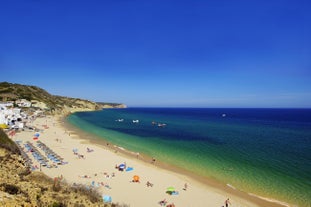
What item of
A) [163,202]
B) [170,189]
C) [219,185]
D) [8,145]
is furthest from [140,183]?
[8,145]

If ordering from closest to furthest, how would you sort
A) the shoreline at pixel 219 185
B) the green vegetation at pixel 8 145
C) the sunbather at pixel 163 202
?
the green vegetation at pixel 8 145 < the sunbather at pixel 163 202 < the shoreline at pixel 219 185

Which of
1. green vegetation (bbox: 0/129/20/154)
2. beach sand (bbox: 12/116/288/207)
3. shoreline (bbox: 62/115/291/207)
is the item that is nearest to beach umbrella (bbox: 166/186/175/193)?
beach sand (bbox: 12/116/288/207)

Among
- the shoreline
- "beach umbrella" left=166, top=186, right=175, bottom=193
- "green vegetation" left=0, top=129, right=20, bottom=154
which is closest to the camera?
"green vegetation" left=0, top=129, right=20, bottom=154

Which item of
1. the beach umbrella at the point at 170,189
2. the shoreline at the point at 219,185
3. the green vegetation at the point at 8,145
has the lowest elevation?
the shoreline at the point at 219,185

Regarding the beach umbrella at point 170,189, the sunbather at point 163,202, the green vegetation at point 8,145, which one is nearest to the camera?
the green vegetation at point 8,145

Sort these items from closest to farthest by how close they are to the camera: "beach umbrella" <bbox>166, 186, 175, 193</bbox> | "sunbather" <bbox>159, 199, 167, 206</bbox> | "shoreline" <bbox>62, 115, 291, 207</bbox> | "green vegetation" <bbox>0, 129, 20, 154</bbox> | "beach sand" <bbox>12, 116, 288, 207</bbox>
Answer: "green vegetation" <bbox>0, 129, 20, 154</bbox> → "sunbather" <bbox>159, 199, 167, 206</bbox> → "beach sand" <bbox>12, 116, 288, 207</bbox> → "shoreline" <bbox>62, 115, 291, 207</bbox> → "beach umbrella" <bbox>166, 186, 175, 193</bbox>

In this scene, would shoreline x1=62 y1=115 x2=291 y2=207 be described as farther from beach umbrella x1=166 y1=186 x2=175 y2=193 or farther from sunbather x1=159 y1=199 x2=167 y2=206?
sunbather x1=159 y1=199 x2=167 y2=206

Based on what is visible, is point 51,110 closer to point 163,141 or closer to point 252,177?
point 163,141

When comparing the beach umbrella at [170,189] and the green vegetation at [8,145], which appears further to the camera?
the beach umbrella at [170,189]

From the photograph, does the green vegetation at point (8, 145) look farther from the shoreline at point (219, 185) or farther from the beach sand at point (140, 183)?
the shoreline at point (219, 185)

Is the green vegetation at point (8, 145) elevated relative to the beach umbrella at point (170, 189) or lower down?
elevated

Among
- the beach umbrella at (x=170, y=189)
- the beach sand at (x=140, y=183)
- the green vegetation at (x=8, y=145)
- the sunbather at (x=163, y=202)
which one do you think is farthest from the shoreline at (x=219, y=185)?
the green vegetation at (x=8, y=145)

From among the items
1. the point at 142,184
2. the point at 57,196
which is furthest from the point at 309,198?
the point at 57,196
